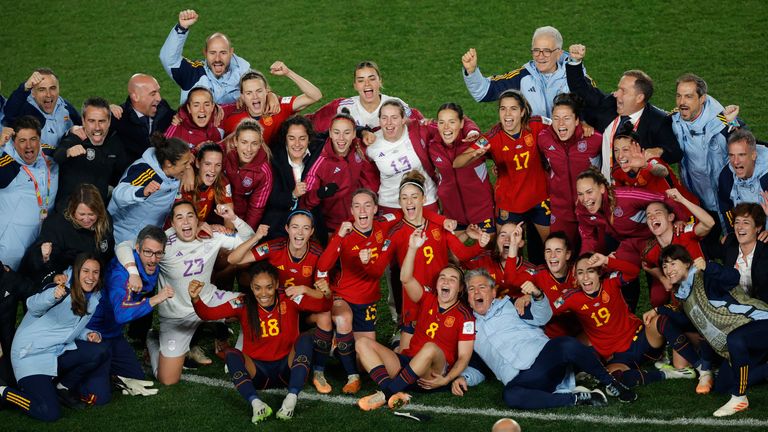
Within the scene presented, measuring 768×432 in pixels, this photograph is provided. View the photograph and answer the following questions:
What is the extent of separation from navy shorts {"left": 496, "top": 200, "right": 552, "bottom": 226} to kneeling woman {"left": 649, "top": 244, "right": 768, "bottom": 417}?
133 cm

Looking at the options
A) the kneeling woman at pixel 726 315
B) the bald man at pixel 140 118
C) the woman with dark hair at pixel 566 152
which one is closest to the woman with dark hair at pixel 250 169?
the bald man at pixel 140 118

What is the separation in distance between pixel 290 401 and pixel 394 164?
2.14 meters

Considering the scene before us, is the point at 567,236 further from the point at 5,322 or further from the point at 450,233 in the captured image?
the point at 5,322

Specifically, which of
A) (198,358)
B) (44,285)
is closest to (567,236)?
(198,358)

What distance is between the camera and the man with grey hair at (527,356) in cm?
736

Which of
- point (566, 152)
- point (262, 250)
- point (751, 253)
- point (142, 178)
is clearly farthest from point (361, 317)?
point (751, 253)

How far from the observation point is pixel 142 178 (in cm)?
812

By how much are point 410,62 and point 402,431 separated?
733 cm

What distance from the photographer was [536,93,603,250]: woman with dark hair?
842cm

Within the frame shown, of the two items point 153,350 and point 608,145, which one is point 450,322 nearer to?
point 608,145

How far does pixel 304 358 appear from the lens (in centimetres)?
761

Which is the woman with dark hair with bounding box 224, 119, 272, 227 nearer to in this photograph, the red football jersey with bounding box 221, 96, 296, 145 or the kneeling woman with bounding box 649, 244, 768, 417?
the red football jersey with bounding box 221, 96, 296, 145

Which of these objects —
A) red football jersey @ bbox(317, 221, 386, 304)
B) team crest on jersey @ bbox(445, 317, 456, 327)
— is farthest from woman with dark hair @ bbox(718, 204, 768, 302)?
red football jersey @ bbox(317, 221, 386, 304)

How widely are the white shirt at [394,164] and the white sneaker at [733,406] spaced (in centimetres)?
279
